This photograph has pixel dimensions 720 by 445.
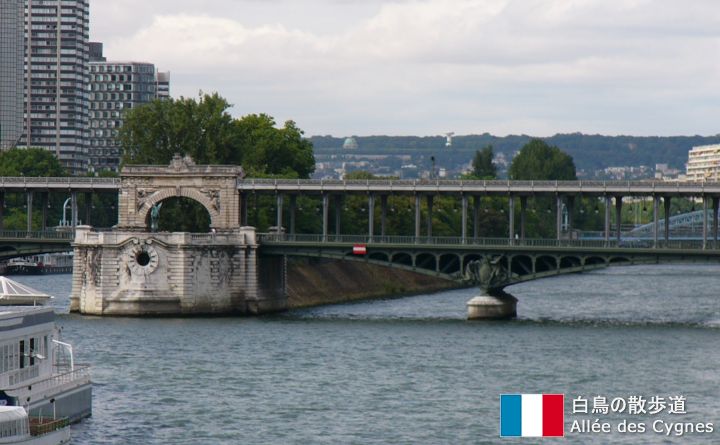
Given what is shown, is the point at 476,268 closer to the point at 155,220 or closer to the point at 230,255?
the point at 230,255

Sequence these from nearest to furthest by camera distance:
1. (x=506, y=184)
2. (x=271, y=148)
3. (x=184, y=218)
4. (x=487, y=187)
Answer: (x=487, y=187), (x=506, y=184), (x=184, y=218), (x=271, y=148)

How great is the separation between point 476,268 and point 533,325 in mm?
10048

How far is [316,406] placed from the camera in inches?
3147

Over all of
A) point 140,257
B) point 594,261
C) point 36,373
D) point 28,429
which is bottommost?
point 28,429

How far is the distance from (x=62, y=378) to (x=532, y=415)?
2054cm

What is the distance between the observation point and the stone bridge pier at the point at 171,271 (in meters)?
128

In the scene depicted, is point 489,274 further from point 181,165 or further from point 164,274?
point 181,165

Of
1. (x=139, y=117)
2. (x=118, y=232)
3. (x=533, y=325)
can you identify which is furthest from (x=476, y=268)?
(x=139, y=117)

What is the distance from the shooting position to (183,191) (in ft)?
443

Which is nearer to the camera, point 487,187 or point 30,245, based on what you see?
point 487,187

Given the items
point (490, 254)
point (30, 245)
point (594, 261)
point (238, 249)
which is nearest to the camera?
point (490, 254)

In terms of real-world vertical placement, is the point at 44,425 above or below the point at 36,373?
below

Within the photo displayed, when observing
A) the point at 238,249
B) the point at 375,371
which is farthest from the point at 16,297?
the point at 238,249

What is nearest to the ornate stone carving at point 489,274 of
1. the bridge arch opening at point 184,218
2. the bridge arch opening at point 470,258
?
the bridge arch opening at point 470,258
